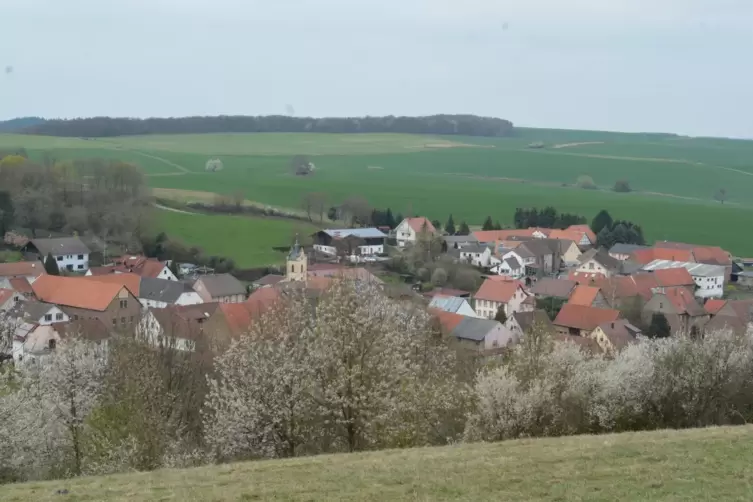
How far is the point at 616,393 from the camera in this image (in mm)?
20875

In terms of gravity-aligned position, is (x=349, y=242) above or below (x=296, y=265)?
below

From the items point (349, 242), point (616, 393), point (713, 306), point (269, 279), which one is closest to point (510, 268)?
point (349, 242)

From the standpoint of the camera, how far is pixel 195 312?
46.9 meters

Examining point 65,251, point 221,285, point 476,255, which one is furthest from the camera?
point 476,255

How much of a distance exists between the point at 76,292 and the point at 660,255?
2009 inches

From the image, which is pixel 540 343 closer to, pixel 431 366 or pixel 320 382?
pixel 431 366

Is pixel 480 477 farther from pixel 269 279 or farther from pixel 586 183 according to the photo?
pixel 586 183

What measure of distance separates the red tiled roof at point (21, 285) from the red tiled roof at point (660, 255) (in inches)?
2031

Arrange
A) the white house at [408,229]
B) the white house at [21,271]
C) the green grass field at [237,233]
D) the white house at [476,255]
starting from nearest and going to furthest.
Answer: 1. the white house at [21,271]
2. the green grass field at [237,233]
3. the white house at [476,255]
4. the white house at [408,229]

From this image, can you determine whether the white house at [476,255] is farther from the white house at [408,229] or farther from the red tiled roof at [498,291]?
the red tiled roof at [498,291]

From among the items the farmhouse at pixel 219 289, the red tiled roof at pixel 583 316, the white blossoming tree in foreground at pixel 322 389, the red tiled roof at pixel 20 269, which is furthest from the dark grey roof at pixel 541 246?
the white blossoming tree in foreground at pixel 322 389

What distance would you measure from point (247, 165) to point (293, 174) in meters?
10.8

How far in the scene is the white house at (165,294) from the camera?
182 feet

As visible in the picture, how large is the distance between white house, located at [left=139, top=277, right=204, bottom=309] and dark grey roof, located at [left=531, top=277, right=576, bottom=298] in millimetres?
24824
